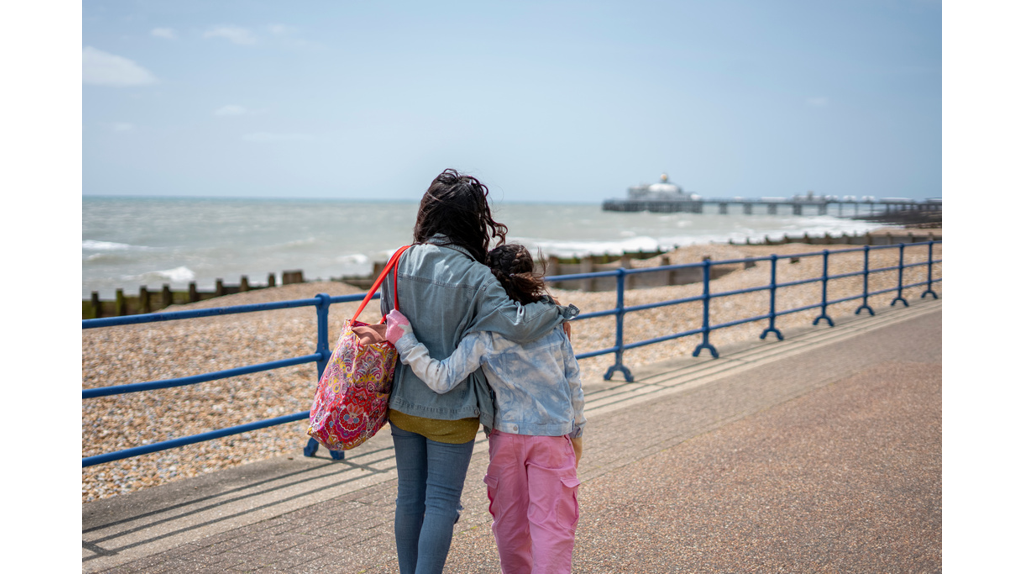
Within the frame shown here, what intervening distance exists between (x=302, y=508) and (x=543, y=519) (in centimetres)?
185

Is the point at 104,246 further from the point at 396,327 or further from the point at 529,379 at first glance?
the point at 529,379

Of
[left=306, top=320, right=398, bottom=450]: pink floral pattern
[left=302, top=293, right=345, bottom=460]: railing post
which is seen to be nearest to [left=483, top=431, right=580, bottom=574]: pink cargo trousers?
[left=306, top=320, right=398, bottom=450]: pink floral pattern

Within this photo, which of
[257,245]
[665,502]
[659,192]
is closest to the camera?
[665,502]

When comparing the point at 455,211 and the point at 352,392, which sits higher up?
the point at 455,211

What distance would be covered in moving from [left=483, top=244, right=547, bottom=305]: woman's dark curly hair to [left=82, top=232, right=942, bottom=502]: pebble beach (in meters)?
0.10

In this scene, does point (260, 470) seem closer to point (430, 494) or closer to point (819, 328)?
point (430, 494)

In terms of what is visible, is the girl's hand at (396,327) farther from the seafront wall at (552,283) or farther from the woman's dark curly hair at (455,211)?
the seafront wall at (552,283)

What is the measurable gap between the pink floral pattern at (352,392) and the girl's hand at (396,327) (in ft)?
0.14

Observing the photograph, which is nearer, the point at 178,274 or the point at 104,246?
the point at 178,274

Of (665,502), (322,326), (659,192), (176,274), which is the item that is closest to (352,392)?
(665,502)

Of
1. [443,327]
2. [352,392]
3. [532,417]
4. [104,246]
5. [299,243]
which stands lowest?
[532,417]

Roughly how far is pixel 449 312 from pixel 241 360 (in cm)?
845

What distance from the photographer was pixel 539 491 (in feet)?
8.22

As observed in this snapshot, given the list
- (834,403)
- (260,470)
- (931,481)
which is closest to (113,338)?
(260,470)
